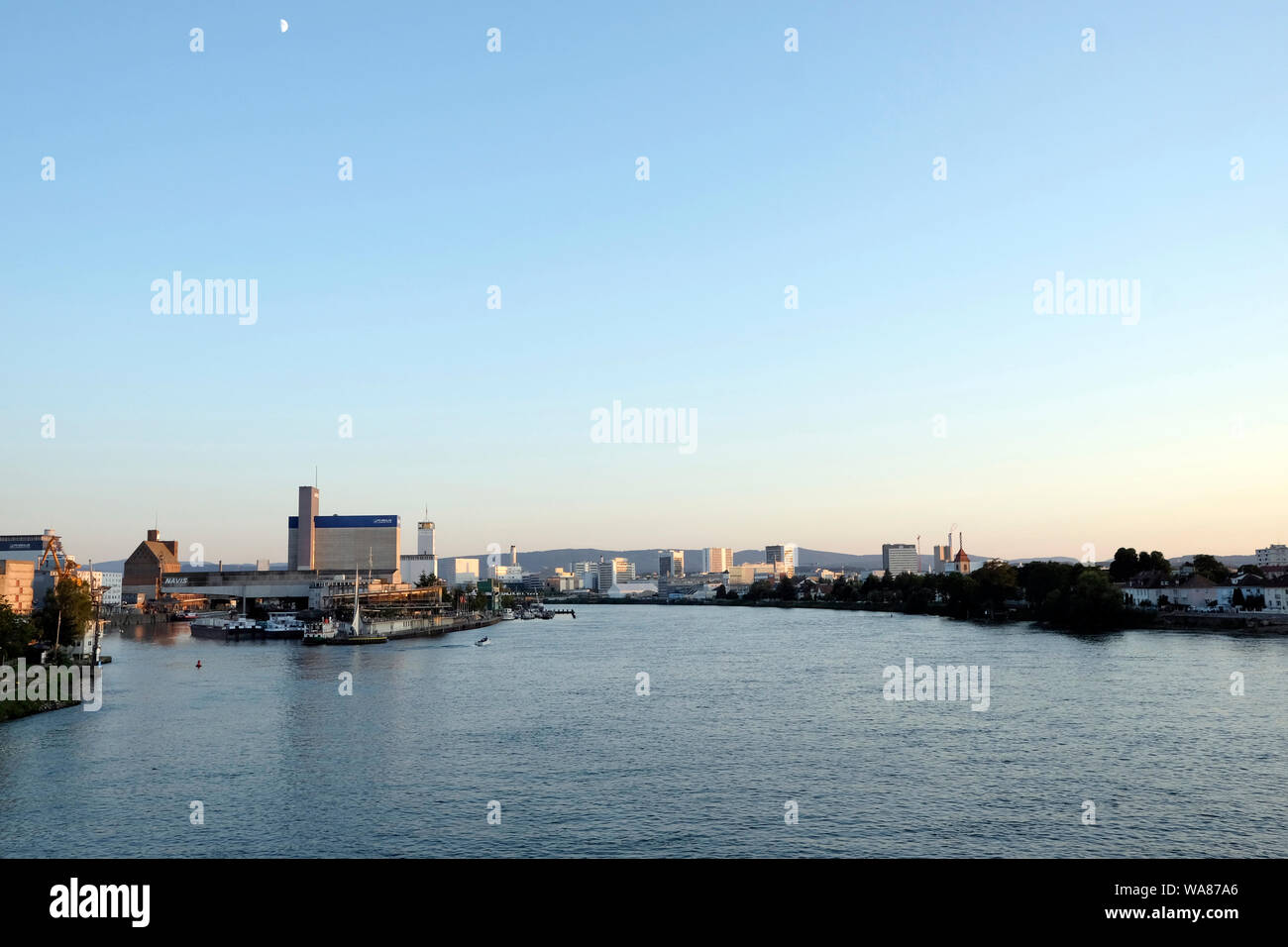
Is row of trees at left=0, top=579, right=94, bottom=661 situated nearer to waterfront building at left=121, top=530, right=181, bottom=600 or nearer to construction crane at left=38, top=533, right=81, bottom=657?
construction crane at left=38, top=533, right=81, bottom=657

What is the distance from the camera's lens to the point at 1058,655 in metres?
47.6

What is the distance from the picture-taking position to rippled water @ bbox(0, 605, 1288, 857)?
664 inches

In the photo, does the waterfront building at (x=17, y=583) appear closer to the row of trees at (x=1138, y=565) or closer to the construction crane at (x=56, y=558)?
the construction crane at (x=56, y=558)

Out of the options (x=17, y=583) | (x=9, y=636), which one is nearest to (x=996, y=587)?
(x=17, y=583)

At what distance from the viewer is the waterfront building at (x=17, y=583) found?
52594 mm

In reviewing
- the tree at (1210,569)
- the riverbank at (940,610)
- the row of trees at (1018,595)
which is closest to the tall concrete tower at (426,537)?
the riverbank at (940,610)

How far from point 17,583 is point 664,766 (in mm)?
49293

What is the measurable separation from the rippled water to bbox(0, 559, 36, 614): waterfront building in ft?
46.6

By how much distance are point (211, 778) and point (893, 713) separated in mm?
20008
